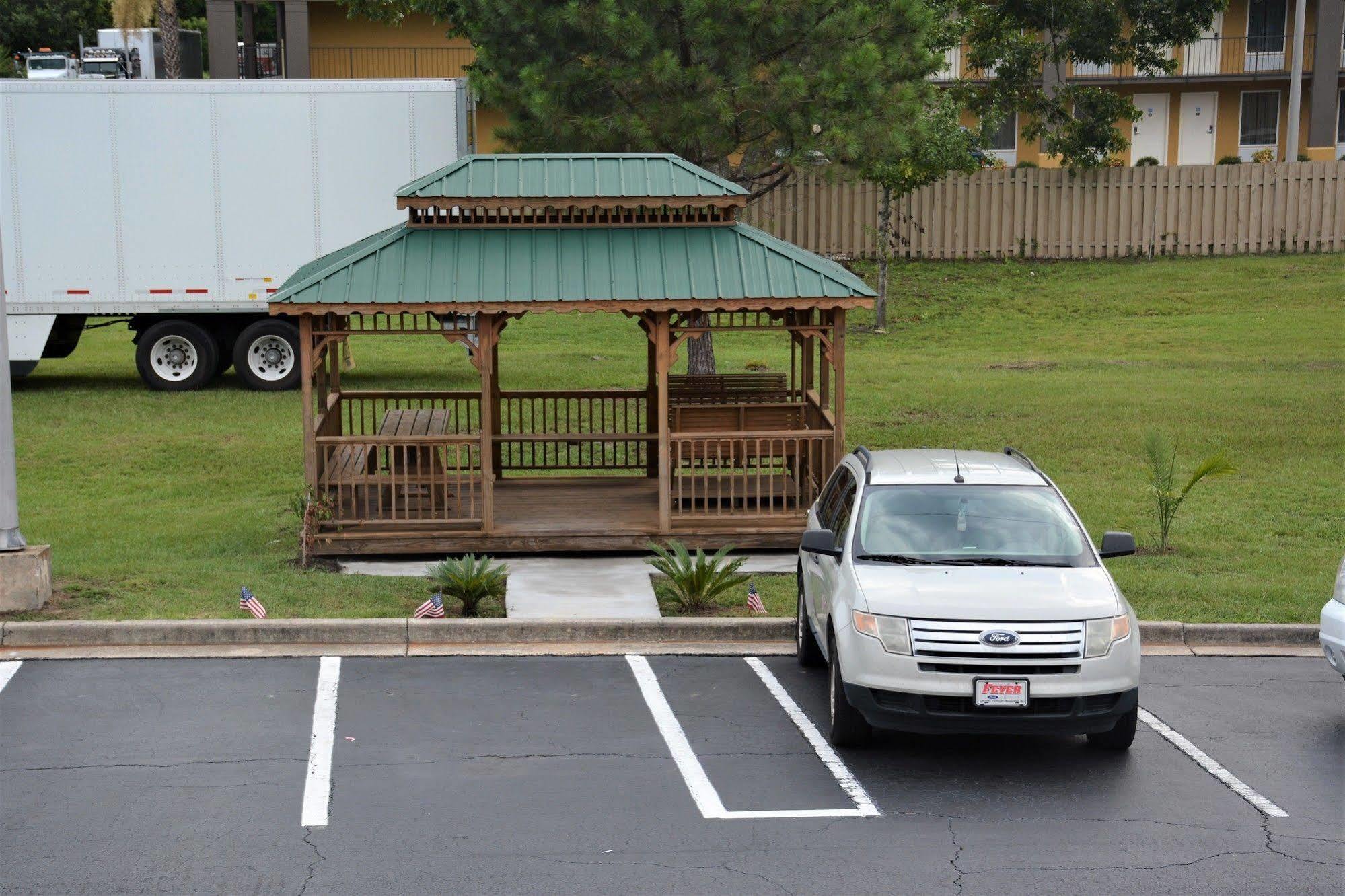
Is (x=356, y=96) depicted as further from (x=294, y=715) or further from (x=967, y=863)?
(x=967, y=863)

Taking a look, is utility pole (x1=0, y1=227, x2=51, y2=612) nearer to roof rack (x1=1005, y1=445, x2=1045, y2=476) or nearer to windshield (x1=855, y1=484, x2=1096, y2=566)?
Answer: windshield (x1=855, y1=484, x2=1096, y2=566)

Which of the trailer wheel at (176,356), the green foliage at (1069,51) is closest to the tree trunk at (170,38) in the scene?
the trailer wheel at (176,356)

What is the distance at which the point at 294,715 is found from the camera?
9117 mm

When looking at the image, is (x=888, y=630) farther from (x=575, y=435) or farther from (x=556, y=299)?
(x=575, y=435)

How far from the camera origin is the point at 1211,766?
8.35 meters

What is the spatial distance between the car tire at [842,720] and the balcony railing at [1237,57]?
33.8 metres

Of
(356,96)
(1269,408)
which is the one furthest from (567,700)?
(356,96)

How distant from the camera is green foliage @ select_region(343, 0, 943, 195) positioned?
19.4 meters

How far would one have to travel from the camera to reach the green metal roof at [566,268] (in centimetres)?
1293

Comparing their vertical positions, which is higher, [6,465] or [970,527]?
[6,465]

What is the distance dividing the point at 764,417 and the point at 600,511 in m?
2.27

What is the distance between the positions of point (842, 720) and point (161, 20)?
1109 inches

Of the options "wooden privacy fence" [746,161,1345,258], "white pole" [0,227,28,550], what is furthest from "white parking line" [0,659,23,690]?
"wooden privacy fence" [746,161,1345,258]

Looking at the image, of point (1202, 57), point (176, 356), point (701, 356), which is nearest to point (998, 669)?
point (701, 356)
